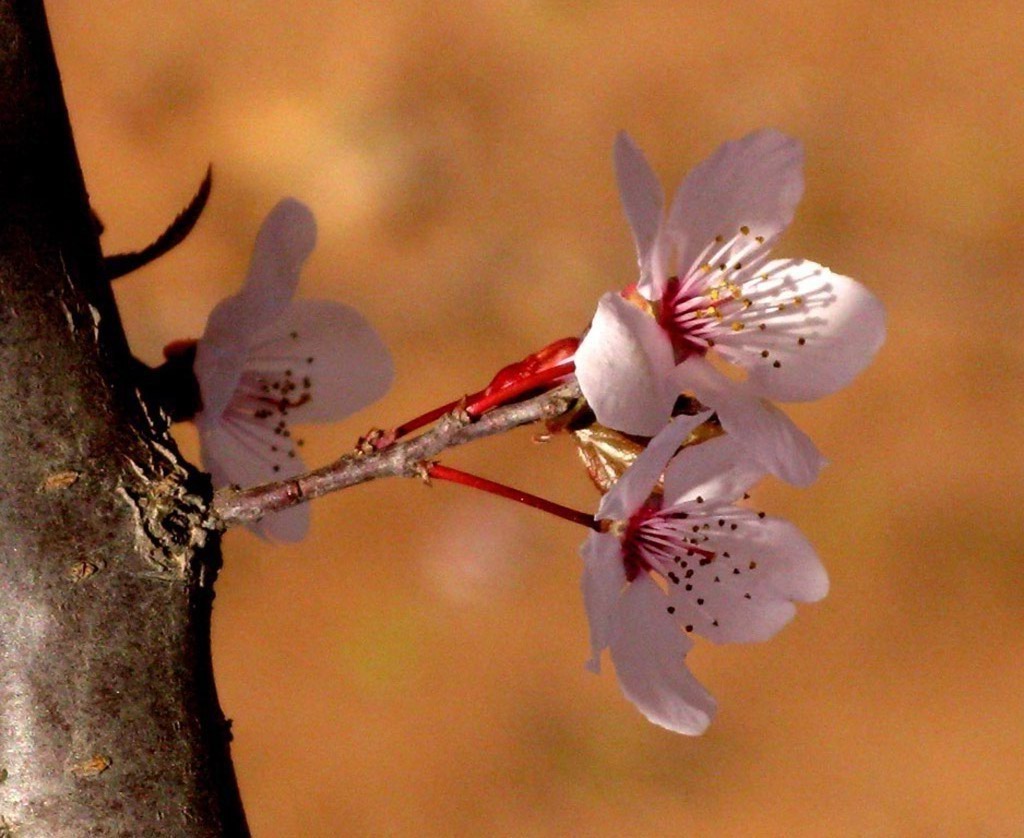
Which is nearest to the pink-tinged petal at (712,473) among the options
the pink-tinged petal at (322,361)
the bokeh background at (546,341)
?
the pink-tinged petal at (322,361)

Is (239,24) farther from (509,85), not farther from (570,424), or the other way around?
(570,424)

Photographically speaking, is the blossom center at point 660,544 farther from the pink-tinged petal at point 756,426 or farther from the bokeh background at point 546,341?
the bokeh background at point 546,341

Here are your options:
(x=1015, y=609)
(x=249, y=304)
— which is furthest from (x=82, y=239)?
(x=1015, y=609)

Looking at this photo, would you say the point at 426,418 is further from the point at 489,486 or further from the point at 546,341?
the point at 546,341

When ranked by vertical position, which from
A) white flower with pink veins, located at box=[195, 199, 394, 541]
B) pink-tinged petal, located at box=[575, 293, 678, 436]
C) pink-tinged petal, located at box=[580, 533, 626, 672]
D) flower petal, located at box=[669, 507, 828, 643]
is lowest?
flower petal, located at box=[669, 507, 828, 643]

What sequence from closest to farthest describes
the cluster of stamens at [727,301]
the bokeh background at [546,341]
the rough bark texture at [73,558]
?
the rough bark texture at [73,558] < the cluster of stamens at [727,301] < the bokeh background at [546,341]

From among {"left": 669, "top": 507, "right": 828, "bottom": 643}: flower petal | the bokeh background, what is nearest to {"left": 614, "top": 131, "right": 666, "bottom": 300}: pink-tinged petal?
{"left": 669, "top": 507, "right": 828, "bottom": 643}: flower petal

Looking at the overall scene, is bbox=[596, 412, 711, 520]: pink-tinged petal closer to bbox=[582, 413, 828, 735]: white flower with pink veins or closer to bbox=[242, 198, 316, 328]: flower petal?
bbox=[582, 413, 828, 735]: white flower with pink veins
